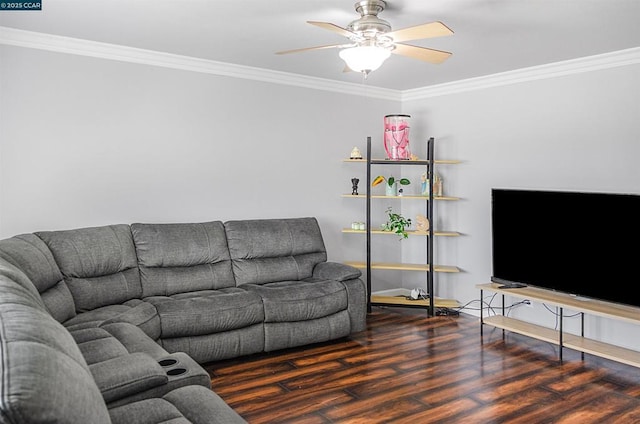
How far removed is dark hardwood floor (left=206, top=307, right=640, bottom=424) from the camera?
3102 mm

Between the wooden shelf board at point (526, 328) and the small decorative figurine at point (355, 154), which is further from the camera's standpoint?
the small decorative figurine at point (355, 154)

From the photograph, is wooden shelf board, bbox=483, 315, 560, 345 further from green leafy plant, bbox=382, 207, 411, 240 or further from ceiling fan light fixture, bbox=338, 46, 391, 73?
ceiling fan light fixture, bbox=338, 46, 391, 73

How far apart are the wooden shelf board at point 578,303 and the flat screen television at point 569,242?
0.08 m

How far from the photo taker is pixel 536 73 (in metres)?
4.82

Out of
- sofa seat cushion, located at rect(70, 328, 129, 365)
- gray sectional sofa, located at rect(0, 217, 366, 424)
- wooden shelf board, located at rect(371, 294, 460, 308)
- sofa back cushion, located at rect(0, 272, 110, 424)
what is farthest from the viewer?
wooden shelf board, located at rect(371, 294, 460, 308)

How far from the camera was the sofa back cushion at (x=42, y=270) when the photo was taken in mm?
2961

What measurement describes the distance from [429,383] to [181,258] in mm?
2150

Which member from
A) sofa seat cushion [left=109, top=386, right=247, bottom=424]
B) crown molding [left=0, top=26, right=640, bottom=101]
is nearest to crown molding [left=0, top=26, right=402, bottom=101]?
crown molding [left=0, top=26, right=640, bottom=101]

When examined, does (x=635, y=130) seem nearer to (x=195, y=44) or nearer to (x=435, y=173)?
(x=435, y=173)

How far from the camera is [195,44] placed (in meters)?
4.17

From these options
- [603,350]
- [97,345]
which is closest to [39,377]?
[97,345]

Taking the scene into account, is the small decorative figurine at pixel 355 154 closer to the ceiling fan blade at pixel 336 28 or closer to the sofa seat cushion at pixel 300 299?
the sofa seat cushion at pixel 300 299

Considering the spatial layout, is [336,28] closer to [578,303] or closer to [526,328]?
[578,303]

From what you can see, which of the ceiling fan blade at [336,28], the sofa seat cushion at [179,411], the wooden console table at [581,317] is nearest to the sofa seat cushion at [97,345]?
the sofa seat cushion at [179,411]
